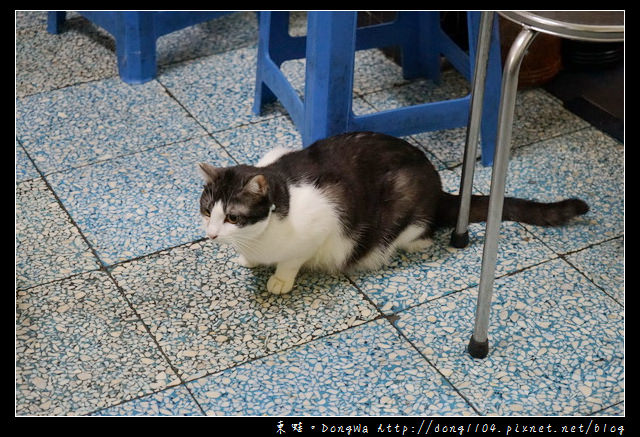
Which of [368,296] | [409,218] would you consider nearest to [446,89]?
[409,218]

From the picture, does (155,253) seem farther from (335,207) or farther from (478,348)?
(478,348)

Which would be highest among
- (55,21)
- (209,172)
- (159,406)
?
(209,172)

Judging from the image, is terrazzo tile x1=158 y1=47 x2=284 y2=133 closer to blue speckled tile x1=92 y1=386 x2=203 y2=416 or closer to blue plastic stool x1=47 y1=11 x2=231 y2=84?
blue plastic stool x1=47 y1=11 x2=231 y2=84

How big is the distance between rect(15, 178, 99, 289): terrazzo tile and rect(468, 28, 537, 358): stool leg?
95 centimetres

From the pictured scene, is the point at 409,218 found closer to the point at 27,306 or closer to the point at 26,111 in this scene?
the point at 27,306

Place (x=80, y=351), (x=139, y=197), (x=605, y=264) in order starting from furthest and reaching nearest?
(x=139, y=197) < (x=605, y=264) < (x=80, y=351)


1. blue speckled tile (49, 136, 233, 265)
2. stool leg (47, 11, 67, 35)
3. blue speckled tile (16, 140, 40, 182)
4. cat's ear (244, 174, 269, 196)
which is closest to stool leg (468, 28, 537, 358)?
cat's ear (244, 174, 269, 196)

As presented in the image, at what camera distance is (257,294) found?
198 centimetres

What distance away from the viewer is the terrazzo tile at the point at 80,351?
170cm

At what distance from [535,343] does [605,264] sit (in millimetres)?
356

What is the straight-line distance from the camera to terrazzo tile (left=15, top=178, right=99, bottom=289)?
2043mm

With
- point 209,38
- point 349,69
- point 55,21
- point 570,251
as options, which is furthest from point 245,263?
point 55,21

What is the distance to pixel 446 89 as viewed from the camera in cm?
283

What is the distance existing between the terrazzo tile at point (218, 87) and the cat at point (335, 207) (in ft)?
2.07
